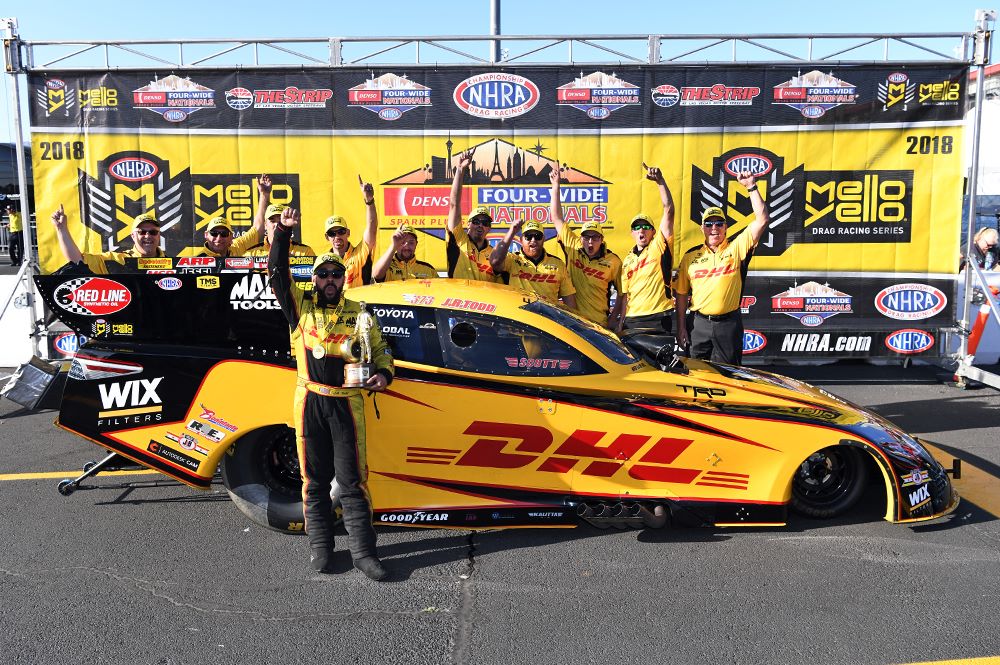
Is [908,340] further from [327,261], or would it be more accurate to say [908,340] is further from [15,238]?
[15,238]

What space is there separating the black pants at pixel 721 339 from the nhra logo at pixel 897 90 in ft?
12.4

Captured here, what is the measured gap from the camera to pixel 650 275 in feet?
20.1

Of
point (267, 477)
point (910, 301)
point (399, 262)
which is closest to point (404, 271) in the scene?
point (399, 262)

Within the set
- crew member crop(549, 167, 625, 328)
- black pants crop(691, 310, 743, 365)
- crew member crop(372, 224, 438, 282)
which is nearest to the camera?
crew member crop(372, 224, 438, 282)

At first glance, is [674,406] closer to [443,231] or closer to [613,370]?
[613,370]

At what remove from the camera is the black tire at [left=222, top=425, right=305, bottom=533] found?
4086 millimetres

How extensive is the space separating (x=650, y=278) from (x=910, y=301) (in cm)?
361

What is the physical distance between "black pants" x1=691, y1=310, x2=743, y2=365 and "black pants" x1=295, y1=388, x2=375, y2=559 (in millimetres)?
3120

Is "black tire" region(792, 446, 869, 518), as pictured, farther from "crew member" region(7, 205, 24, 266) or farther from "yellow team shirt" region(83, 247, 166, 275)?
"crew member" region(7, 205, 24, 266)

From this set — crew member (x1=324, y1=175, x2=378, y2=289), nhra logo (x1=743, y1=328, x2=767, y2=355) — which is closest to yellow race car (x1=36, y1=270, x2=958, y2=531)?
crew member (x1=324, y1=175, x2=378, y2=289)

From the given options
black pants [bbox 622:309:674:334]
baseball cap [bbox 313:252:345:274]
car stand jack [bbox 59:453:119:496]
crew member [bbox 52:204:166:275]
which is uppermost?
crew member [bbox 52:204:166:275]

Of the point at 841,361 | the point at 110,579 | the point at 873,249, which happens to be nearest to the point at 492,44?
the point at 873,249

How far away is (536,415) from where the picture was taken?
12.7 ft

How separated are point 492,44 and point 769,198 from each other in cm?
364
